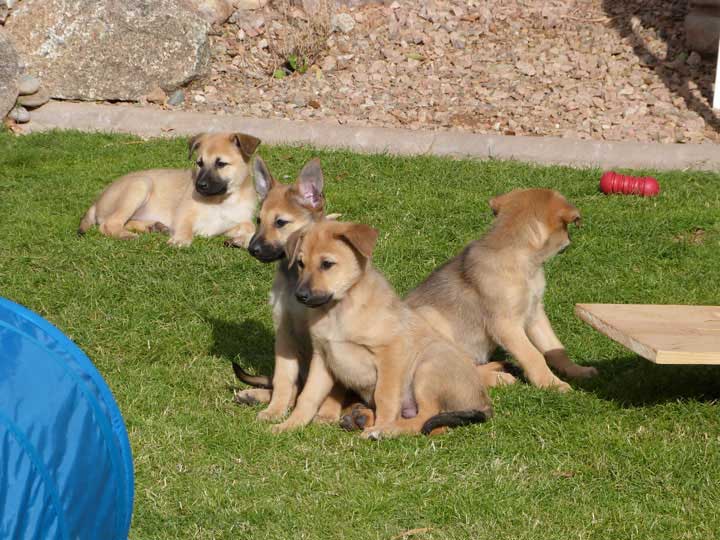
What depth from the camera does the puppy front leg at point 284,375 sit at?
6.37m

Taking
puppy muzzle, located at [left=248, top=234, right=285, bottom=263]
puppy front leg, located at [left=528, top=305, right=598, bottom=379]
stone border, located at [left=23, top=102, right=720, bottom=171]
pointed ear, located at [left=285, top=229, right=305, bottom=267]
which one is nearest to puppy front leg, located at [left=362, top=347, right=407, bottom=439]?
pointed ear, located at [left=285, top=229, right=305, bottom=267]

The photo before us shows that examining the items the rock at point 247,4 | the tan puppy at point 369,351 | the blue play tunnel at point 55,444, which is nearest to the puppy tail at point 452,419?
the tan puppy at point 369,351

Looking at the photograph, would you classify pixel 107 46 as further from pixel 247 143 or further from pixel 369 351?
pixel 369 351

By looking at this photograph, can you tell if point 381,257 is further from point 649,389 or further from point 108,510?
point 108,510

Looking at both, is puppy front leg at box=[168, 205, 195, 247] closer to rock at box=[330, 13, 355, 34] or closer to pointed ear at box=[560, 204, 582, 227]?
pointed ear at box=[560, 204, 582, 227]

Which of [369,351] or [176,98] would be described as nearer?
[369,351]

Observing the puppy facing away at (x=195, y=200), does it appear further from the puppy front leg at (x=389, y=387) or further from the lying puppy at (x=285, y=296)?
the puppy front leg at (x=389, y=387)

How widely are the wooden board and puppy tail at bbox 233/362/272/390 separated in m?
1.98

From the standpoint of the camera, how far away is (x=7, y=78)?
13.1m

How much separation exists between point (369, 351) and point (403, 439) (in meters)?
0.55

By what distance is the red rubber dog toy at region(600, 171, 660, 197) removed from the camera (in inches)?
405

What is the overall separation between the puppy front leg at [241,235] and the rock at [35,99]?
479 cm

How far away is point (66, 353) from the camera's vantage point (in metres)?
4.09

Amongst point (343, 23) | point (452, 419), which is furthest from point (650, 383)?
point (343, 23)
